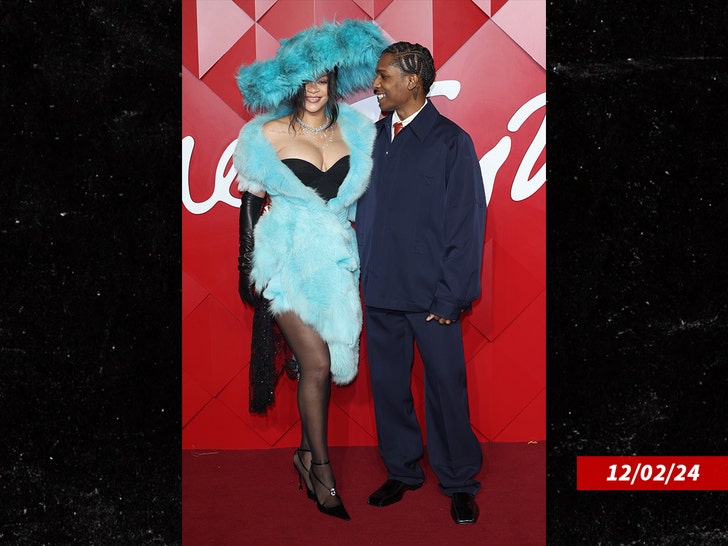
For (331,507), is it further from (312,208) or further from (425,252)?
(312,208)

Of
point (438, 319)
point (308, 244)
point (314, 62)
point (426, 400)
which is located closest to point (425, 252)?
point (438, 319)

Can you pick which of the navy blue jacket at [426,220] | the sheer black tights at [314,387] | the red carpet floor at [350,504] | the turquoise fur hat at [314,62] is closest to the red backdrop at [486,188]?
the red carpet floor at [350,504]

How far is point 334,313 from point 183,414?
1232 mm

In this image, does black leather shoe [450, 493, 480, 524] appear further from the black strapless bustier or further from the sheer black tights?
the black strapless bustier

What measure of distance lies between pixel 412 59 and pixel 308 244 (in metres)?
0.90

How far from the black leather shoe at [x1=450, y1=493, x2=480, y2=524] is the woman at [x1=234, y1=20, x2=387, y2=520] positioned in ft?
1.52

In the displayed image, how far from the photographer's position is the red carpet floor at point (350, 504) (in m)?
2.93

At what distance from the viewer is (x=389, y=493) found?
3219 mm

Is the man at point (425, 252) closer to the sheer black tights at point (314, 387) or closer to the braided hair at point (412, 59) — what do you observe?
the braided hair at point (412, 59)

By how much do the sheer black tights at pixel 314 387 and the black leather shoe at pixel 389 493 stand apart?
0.62ft

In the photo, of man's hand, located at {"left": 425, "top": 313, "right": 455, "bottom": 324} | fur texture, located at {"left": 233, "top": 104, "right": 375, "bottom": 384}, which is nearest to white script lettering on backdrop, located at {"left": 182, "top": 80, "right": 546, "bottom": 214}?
fur texture, located at {"left": 233, "top": 104, "right": 375, "bottom": 384}

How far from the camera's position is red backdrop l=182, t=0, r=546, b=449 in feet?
11.7

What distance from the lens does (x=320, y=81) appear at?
3102 millimetres

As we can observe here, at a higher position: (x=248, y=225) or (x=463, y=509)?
(x=248, y=225)
